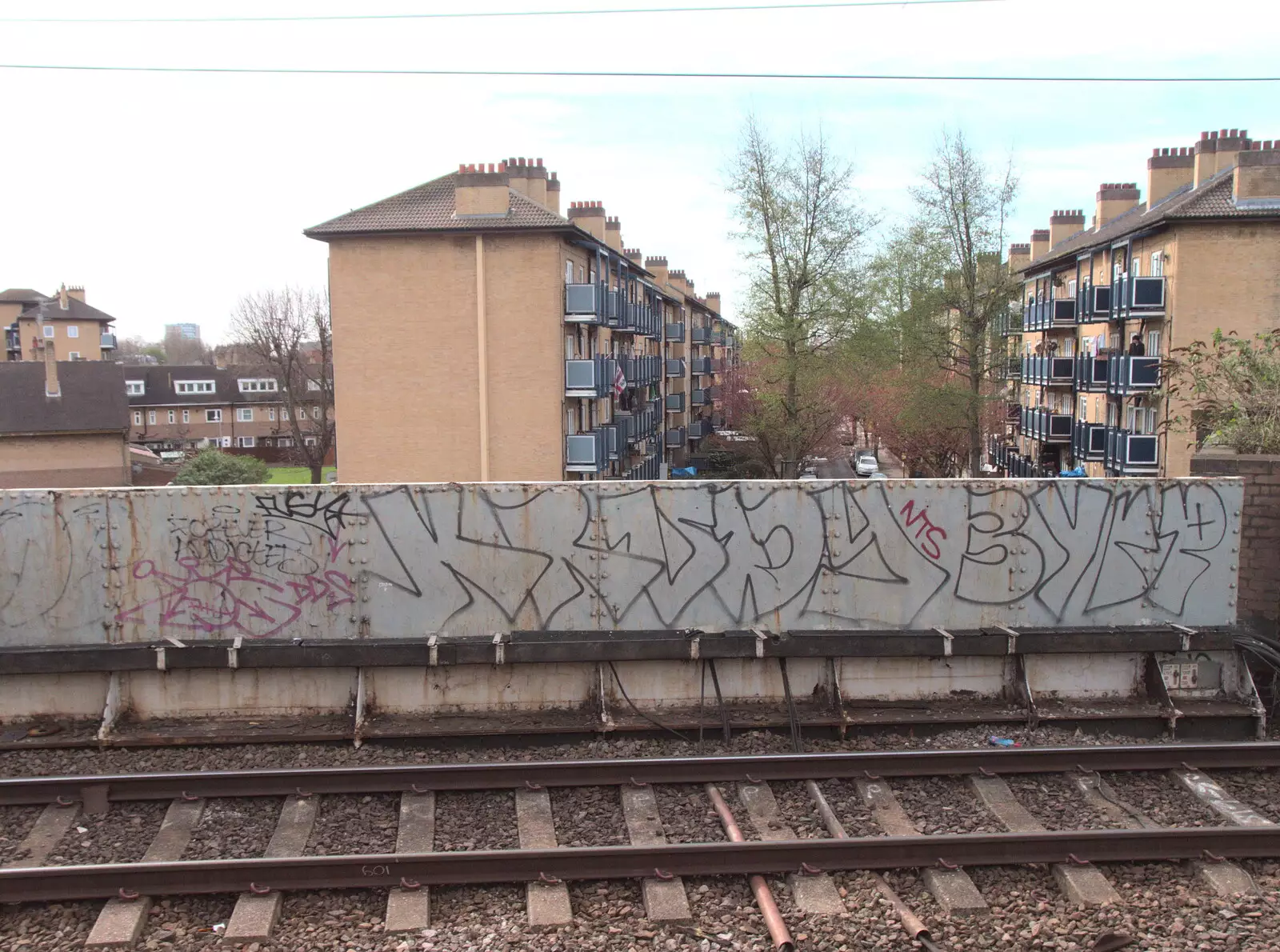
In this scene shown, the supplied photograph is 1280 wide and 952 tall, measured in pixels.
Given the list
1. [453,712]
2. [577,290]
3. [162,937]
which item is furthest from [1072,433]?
[162,937]

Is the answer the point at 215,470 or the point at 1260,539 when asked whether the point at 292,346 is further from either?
the point at 1260,539

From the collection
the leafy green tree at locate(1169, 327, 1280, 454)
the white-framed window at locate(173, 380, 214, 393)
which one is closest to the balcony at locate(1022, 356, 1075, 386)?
the leafy green tree at locate(1169, 327, 1280, 454)

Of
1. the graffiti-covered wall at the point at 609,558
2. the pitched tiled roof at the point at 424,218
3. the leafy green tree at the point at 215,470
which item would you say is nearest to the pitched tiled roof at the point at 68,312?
the leafy green tree at the point at 215,470

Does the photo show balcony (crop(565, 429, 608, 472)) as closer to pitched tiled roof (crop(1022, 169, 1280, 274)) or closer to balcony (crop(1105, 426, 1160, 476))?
balcony (crop(1105, 426, 1160, 476))

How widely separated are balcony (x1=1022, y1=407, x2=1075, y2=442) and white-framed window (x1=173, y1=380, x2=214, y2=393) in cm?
7408

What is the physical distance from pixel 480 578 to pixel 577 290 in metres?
23.6

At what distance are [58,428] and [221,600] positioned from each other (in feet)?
159

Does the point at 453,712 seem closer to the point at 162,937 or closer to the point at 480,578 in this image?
the point at 480,578

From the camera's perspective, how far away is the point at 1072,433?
45.4 meters

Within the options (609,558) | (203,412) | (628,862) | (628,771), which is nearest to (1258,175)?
(609,558)

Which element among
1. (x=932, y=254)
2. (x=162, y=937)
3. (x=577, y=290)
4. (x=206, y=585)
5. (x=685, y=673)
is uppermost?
(x=932, y=254)

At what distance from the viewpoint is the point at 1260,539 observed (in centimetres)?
1095

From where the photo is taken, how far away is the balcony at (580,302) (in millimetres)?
32688

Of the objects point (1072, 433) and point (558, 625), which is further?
point (1072, 433)
